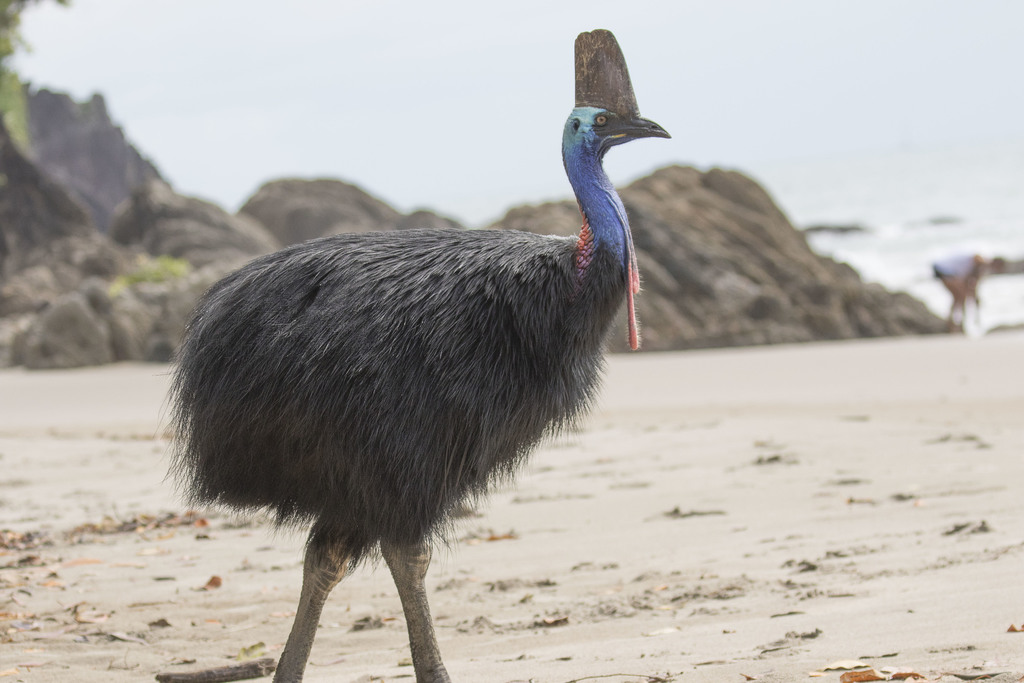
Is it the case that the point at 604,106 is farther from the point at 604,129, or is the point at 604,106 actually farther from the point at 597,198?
the point at 597,198

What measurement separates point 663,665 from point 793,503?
2697mm

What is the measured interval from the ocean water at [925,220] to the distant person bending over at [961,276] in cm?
37

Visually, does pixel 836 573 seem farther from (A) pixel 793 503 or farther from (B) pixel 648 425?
(B) pixel 648 425

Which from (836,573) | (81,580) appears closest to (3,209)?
(81,580)

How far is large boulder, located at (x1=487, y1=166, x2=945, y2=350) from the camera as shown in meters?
16.1

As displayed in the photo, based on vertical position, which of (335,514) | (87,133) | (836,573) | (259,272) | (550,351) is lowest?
(836,573)

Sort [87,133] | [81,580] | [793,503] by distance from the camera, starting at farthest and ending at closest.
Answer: [87,133], [793,503], [81,580]

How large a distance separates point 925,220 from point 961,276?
36528 mm

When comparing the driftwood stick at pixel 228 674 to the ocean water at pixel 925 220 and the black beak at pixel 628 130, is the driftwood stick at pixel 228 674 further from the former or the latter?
the ocean water at pixel 925 220

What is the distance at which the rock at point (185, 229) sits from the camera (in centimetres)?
2297

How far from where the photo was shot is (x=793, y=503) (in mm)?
6367

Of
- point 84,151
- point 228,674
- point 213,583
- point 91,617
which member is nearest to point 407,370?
point 228,674

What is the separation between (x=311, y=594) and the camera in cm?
391

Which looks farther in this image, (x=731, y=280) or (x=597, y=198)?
(x=731, y=280)
